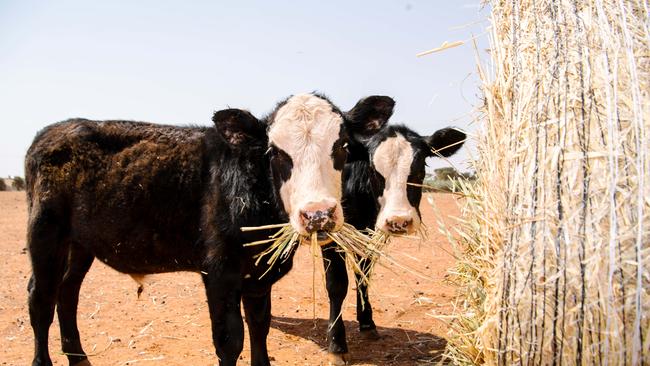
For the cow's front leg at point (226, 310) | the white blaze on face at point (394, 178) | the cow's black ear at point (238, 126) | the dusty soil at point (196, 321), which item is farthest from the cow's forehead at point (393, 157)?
the cow's front leg at point (226, 310)

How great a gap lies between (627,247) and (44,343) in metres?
5.16

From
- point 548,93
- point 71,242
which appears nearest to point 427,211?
point 71,242

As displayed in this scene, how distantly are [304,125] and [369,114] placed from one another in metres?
0.97

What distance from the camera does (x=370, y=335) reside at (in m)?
6.70

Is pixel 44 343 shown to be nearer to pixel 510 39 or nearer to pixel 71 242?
pixel 71 242

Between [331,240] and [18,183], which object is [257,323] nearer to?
[331,240]

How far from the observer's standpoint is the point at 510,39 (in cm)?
373

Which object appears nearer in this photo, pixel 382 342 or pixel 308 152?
pixel 308 152

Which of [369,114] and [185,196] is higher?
[369,114]

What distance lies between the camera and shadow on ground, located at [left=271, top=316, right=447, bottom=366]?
19.5 ft

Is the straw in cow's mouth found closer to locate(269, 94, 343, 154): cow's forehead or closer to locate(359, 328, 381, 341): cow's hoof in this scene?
locate(269, 94, 343, 154): cow's forehead

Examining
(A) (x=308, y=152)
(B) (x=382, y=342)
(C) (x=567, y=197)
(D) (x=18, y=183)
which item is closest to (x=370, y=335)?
(B) (x=382, y=342)

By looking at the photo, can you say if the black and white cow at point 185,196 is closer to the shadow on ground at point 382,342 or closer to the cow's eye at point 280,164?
the cow's eye at point 280,164

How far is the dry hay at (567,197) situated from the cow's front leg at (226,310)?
198 centimetres
